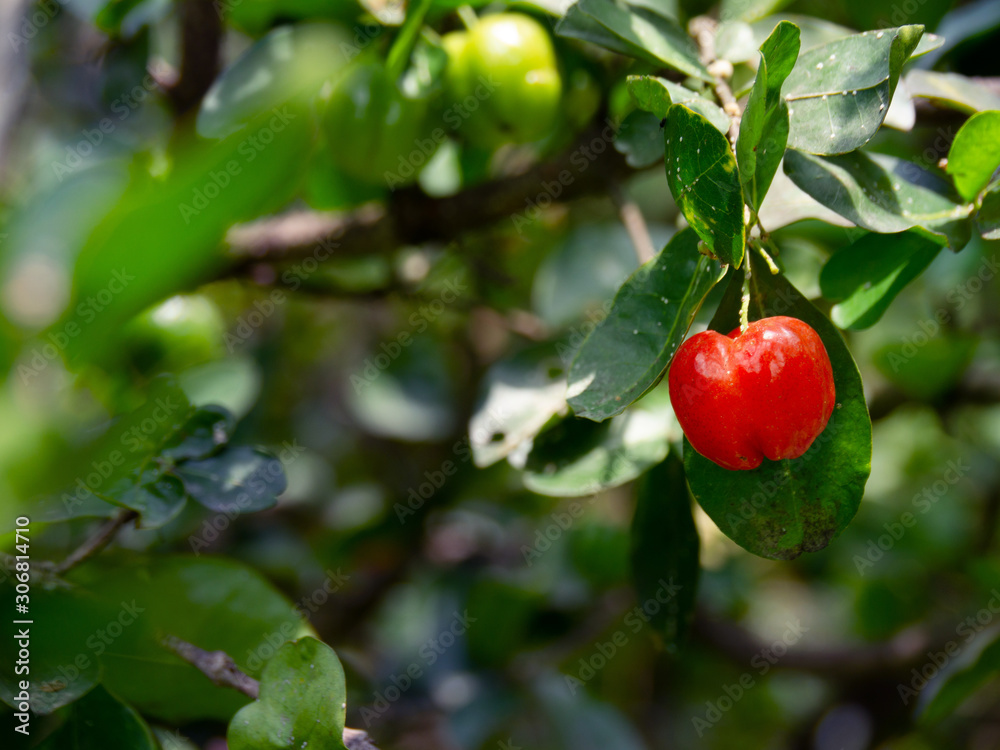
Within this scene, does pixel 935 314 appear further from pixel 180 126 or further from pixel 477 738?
pixel 180 126

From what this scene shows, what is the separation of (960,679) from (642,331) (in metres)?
0.65

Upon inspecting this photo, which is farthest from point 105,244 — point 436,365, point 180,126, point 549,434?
point 436,365

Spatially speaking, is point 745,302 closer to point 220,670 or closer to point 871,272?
point 871,272

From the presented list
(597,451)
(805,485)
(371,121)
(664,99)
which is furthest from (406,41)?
(805,485)

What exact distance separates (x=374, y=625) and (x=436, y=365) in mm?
571

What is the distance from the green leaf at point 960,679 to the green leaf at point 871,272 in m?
0.49

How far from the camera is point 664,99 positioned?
1.71ft

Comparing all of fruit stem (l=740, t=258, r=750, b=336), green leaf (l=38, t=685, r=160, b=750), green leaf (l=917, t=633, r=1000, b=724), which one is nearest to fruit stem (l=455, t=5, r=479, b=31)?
Result: fruit stem (l=740, t=258, r=750, b=336)

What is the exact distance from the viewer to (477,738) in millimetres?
1166

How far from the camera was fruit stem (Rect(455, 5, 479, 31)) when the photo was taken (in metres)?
0.87

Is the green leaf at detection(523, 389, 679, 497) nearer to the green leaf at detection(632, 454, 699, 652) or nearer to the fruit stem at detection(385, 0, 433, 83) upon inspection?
the green leaf at detection(632, 454, 699, 652)

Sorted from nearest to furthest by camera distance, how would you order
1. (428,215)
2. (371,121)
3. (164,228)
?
(164,228) → (371,121) → (428,215)

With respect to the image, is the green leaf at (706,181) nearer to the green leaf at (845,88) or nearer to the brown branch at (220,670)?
the green leaf at (845,88)

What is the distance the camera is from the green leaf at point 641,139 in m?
0.69
